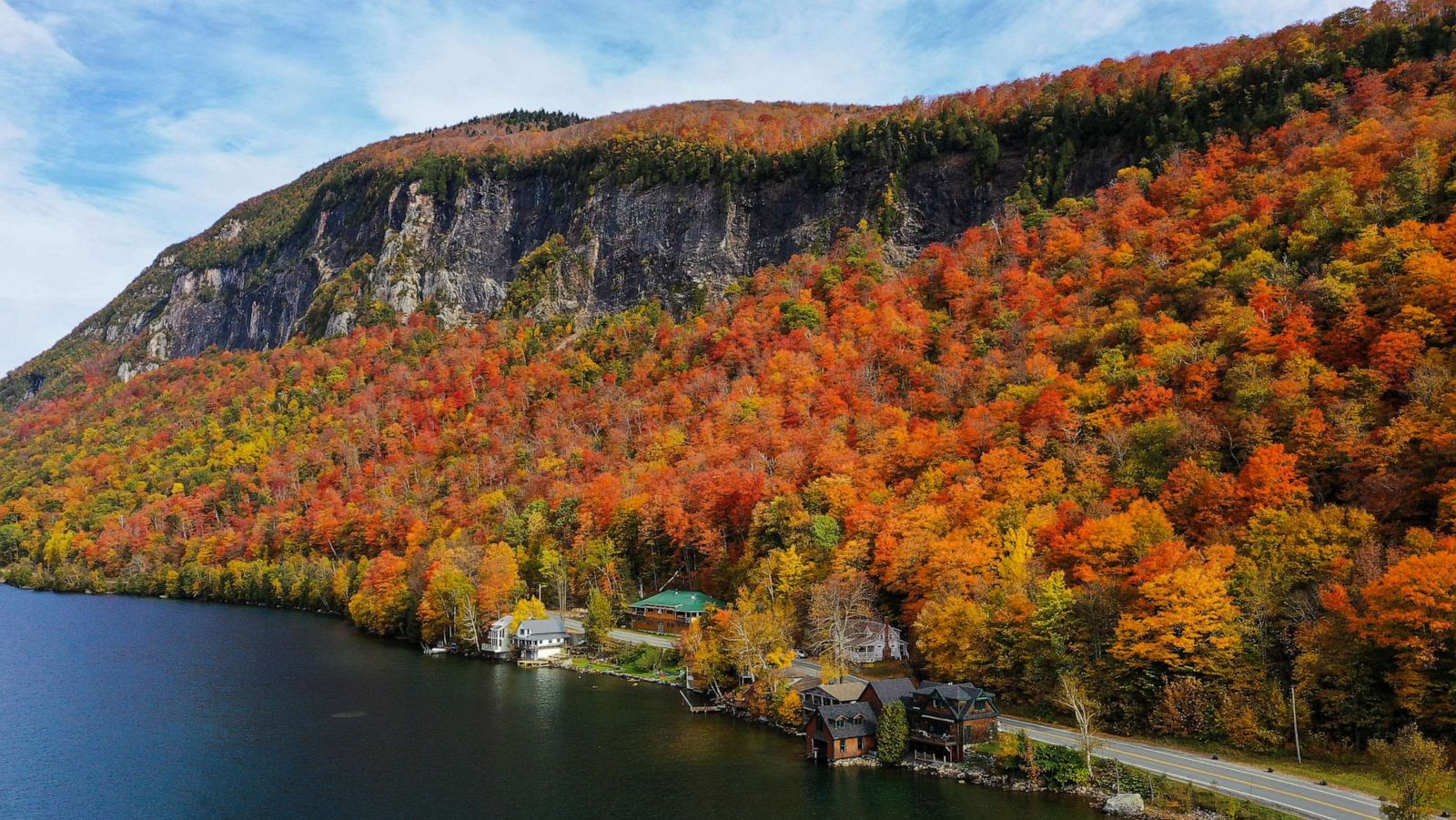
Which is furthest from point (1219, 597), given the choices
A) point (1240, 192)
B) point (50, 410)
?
point (50, 410)

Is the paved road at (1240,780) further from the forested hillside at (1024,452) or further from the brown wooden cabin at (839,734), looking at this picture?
the brown wooden cabin at (839,734)

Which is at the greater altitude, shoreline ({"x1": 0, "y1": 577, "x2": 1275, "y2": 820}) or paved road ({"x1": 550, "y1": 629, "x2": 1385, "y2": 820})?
paved road ({"x1": 550, "y1": 629, "x2": 1385, "y2": 820})

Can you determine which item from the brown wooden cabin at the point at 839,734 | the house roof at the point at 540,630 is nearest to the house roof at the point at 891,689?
the brown wooden cabin at the point at 839,734

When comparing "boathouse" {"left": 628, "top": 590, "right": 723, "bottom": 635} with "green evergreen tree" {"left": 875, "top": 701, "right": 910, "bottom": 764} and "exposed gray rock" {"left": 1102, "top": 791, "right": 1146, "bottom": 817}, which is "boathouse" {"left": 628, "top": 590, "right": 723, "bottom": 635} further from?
"exposed gray rock" {"left": 1102, "top": 791, "right": 1146, "bottom": 817}

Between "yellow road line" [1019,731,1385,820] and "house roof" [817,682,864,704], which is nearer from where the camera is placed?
"yellow road line" [1019,731,1385,820]

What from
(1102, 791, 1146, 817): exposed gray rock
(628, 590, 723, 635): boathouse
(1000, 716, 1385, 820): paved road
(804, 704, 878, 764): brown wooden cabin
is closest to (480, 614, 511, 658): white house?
(628, 590, 723, 635): boathouse

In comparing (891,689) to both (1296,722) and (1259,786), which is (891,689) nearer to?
(1259,786)

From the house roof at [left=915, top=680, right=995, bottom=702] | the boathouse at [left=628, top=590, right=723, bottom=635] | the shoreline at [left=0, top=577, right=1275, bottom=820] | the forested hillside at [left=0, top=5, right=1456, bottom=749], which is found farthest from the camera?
the boathouse at [left=628, top=590, right=723, bottom=635]
